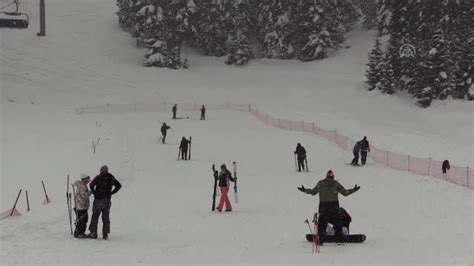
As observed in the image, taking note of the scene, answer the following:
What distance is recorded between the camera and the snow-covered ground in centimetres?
1304

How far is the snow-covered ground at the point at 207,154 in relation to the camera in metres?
13.0

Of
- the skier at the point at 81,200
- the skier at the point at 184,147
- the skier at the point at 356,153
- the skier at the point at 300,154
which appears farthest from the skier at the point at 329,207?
the skier at the point at 184,147

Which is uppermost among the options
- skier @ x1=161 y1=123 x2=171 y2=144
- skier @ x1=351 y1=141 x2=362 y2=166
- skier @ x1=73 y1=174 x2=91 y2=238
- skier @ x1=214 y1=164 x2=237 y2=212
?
skier @ x1=73 y1=174 x2=91 y2=238

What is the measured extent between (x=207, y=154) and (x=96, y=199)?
2109 cm

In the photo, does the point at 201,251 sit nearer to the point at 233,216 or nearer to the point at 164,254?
the point at 164,254

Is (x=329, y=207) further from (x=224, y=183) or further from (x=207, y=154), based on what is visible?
(x=207, y=154)

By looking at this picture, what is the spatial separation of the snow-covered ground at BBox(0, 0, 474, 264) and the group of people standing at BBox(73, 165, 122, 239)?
0.47 meters

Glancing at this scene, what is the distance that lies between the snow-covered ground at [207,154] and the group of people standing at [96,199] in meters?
0.47

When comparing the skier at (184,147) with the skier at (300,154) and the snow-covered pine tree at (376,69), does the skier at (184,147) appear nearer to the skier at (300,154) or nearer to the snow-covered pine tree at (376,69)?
the skier at (300,154)

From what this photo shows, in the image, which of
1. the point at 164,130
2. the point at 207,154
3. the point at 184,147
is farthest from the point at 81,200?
the point at 164,130

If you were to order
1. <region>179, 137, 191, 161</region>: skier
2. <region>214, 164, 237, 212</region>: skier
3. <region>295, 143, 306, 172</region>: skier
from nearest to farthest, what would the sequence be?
<region>214, 164, 237, 212</region>: skier < <region>295, 143, 306, 172</region>: skier < <region>179, 137, 191, 161</region>: skier

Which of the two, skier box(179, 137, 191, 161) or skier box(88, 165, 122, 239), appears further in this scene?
skier box(179, 137, 191, 161)

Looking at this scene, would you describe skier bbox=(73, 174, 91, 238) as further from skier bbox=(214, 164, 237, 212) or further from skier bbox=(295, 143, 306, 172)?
skier bbox=(295, 143, 306, 172)

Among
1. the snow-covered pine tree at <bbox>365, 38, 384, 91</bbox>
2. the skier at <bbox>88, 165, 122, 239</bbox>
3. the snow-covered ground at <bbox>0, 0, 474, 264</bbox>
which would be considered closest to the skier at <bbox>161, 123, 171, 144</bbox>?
the snow-covered ground at <bbox>0, 0, 474, 264</bbox>
